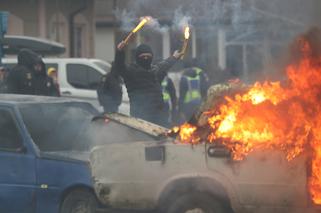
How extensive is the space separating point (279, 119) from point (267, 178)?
1.75ft

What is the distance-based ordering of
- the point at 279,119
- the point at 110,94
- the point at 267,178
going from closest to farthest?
the point at 267,178 < the point at 279,119 < the point at 110,94

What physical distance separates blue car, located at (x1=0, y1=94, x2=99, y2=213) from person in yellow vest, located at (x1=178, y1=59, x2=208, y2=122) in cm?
612

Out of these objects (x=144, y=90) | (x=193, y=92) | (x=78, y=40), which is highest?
(x=78, y=40)

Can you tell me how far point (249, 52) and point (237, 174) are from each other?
502cm

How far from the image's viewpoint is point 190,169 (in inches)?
235

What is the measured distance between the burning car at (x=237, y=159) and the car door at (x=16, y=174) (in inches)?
37.2

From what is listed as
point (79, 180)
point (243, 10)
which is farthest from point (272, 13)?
point (79, 180)

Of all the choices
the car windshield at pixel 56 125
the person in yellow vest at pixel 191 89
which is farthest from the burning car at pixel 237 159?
the person in yellow vest at pixel 191 89

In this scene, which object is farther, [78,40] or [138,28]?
[78,40]

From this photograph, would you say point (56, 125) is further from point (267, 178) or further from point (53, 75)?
point (53, 75)

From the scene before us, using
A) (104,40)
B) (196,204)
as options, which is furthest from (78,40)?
(196,204)

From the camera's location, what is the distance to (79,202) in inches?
266

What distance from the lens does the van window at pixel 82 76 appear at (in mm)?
13812

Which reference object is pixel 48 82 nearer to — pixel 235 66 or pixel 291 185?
pixel 235 66
